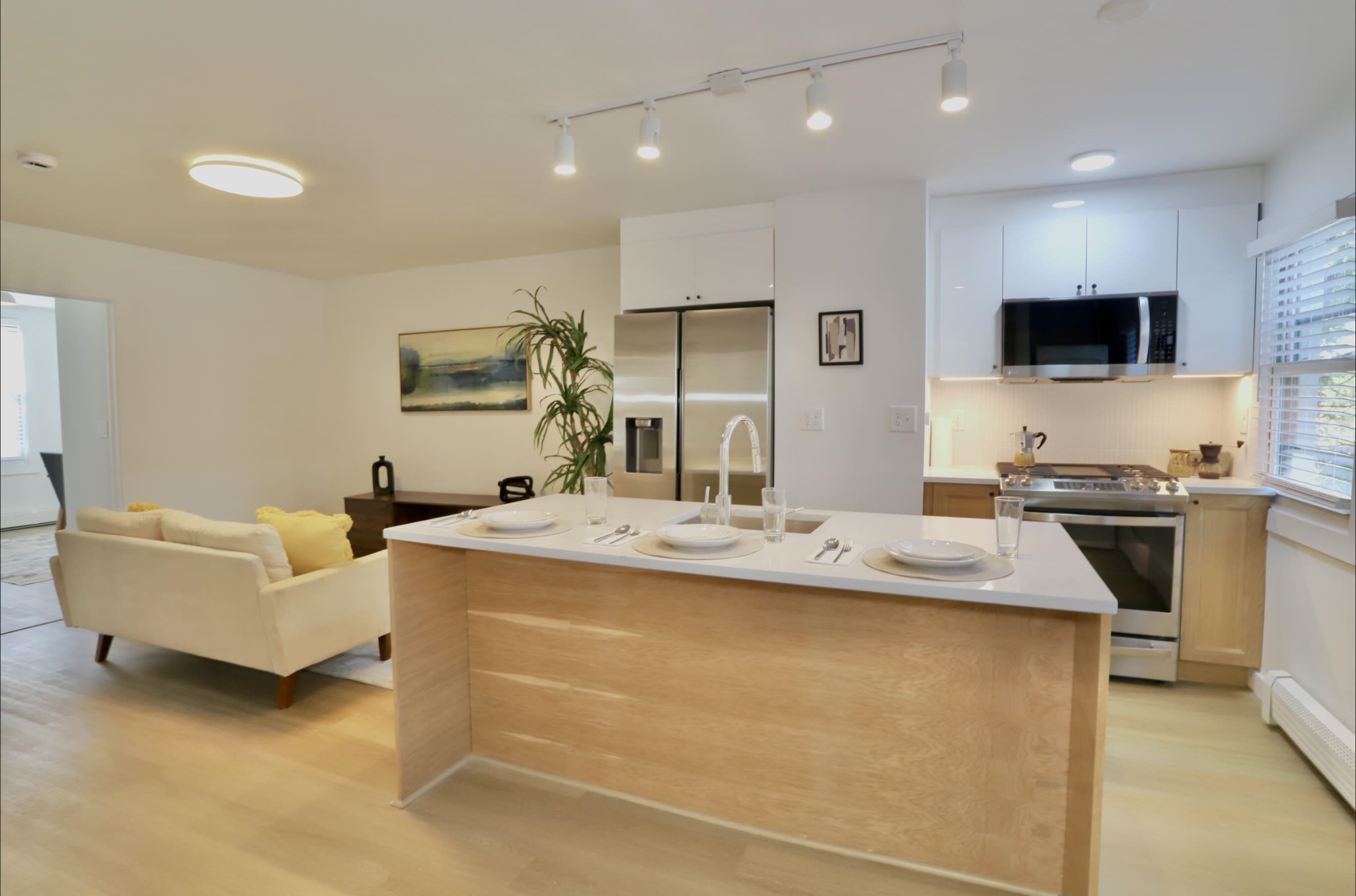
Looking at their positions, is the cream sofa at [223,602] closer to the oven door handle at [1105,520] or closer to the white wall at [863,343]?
the white wall at [863,343]

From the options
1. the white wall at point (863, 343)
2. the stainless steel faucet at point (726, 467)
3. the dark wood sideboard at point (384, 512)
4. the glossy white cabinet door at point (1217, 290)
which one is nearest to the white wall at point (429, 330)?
the dark wood sideboard at point (384, 512)

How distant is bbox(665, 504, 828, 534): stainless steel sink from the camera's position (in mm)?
2252

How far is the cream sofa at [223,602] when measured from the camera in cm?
272

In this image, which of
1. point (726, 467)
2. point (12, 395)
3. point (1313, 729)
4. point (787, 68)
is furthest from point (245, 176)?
point (12, 395)

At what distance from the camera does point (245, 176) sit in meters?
2.99

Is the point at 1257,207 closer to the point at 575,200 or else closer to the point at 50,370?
the point at 575,200

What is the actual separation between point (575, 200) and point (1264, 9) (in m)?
2.78

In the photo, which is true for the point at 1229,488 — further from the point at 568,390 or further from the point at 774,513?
the point at 568,390

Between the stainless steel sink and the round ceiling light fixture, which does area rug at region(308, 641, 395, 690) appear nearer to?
the stainless steel sink

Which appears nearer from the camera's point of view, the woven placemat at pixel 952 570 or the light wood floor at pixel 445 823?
the woven placemat at pixel 952 570

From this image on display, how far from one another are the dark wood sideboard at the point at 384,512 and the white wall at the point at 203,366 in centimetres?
86

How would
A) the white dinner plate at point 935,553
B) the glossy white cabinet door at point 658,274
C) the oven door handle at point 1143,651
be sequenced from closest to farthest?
the white dinner plate at point 935,553, the oven door handle at point 1143,651, the glossy white cabinet door at point 658,274

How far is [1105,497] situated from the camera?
3.05 meters

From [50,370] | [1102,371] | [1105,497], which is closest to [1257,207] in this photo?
[1102,371]
